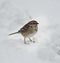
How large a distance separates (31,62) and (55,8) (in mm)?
2524

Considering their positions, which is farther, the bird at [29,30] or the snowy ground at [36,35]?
the bird at [29,30]

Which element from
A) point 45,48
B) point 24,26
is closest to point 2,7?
point 24,26

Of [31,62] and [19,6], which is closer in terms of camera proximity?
[31,62]

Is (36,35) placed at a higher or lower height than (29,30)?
lower

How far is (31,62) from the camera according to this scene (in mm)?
7090

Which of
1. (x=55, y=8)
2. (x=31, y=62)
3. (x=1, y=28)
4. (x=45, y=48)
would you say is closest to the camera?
(x=31, y=62)

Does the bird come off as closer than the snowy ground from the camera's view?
No

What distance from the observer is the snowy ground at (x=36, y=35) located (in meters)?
7.30

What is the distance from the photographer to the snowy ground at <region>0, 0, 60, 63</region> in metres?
7.30

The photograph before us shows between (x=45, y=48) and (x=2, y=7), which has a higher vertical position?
(x=2, y=7)

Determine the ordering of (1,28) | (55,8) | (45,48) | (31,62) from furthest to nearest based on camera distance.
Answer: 1. (55,8)
2. (1,28)
3. (45,48)
4. (31,62)

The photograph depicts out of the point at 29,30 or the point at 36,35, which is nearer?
the point at 29,30

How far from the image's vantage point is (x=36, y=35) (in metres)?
8.12

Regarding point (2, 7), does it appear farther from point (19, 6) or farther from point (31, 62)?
point (31, 62)
